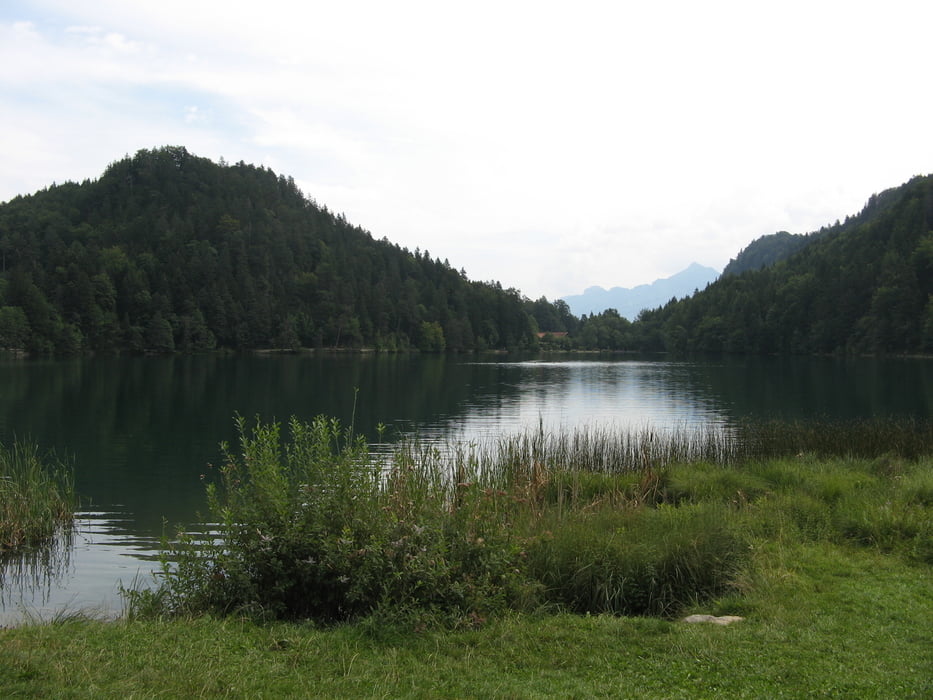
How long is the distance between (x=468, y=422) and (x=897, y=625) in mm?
27495

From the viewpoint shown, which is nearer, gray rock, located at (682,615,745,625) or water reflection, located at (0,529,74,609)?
gray rock, located at (682,615,745,625)

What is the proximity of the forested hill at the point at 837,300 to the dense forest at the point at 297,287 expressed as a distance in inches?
13.2

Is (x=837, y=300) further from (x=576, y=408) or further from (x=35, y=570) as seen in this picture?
(x=35, y=570)

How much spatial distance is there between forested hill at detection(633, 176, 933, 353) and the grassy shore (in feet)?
365

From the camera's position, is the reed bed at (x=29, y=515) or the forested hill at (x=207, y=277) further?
the forested hill at (x=207, y=277)

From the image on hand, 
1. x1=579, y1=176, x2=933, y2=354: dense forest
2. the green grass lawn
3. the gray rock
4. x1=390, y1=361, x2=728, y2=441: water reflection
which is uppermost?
x1=579, y1=176, x2=933, y2=354: dense forest

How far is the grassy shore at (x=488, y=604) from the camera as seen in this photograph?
5637mm

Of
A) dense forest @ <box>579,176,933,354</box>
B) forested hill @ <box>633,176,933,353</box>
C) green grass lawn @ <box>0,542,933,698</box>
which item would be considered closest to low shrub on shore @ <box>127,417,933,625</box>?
green grass lawn @ <box>0,542,933,698</box>

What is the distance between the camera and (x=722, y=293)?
537 ft

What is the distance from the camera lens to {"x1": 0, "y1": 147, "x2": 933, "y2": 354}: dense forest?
11125cm

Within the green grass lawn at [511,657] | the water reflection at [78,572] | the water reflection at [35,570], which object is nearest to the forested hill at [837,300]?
the green grass lawn at [511,657]

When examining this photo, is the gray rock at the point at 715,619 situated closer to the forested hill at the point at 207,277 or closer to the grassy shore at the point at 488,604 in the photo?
the grassy shore at the point at 488,604

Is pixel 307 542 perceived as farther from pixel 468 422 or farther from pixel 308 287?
pixel 308 287

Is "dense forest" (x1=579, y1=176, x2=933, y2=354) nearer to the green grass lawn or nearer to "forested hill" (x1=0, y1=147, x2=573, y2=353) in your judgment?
"forested hill" (x1=0, y1=147, x2=573, y2=353)
